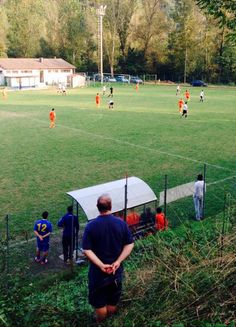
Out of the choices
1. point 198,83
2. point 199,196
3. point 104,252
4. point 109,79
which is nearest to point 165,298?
point 104,252

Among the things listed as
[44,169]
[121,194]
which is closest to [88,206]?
[121,194]

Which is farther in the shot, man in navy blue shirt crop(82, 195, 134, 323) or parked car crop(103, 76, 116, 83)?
parked car crop(103, 76, 116, 83)

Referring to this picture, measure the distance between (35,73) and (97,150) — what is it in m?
56.8

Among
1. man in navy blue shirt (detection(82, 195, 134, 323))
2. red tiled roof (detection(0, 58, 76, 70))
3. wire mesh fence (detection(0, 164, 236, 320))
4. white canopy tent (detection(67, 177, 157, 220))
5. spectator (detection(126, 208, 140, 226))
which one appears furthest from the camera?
red tiled roof (detection(0, 58, 76, 70))

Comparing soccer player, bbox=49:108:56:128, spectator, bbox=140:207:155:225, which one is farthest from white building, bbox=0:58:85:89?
spectator, bbox=140:207:155:225

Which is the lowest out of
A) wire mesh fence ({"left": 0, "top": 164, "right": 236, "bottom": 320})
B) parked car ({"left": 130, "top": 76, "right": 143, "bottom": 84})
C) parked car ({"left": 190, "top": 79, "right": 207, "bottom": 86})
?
wire mesh fence ({"left": 0, "top": 164, "right": 236, "bottom": 320})

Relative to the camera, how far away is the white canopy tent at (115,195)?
10.2 m

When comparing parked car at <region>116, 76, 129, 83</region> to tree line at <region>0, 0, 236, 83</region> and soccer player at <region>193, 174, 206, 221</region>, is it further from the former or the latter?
soccer player at <region>193, 174, 206, 221</region>

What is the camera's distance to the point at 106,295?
17.8 feet

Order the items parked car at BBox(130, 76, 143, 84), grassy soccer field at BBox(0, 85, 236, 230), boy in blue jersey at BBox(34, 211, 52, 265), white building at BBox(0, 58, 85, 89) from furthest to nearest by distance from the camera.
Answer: parked car at BBox(130, 76, 143, 84) → white building at BBox(0, 58, 85, 89) → grassy soccer field at BBox(0, 85, 236, 230) → boy in blue jersey at BBox(34, 211, 52, 265)

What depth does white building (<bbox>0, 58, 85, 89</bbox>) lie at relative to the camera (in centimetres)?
6919

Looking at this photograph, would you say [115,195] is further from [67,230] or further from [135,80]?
[135,80]

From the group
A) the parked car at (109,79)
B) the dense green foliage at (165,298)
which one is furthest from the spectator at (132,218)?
the parked car at (109,79)

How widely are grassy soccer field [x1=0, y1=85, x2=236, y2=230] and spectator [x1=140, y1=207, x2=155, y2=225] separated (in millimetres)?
3016
